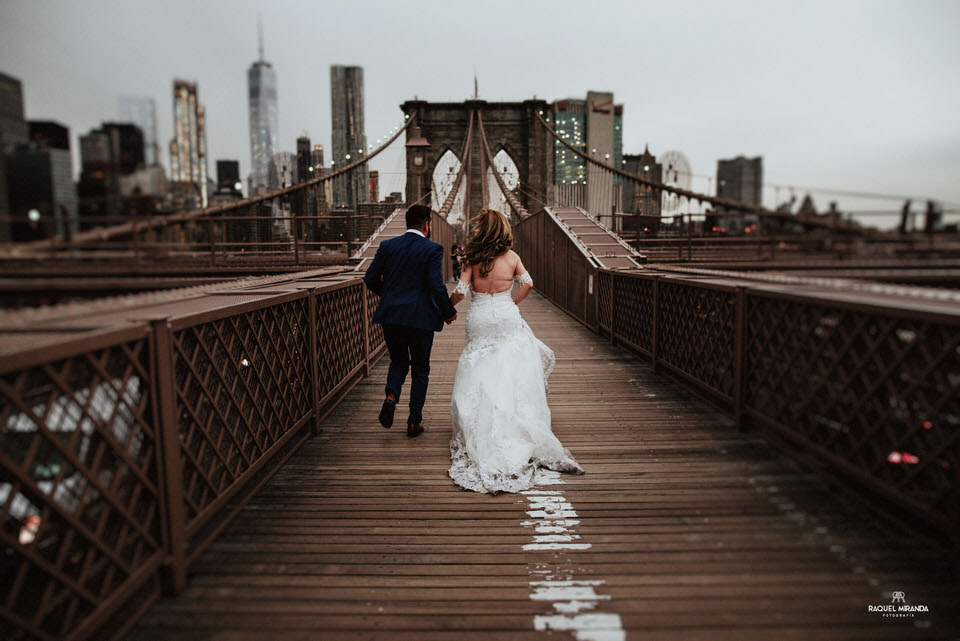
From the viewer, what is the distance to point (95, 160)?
2299 mm

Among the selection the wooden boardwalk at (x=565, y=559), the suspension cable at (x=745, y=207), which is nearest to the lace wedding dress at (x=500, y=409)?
the wooden boardwalk at (x=565, y=559)

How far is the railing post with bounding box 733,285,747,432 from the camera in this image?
3516mm

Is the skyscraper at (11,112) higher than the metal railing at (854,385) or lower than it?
higher

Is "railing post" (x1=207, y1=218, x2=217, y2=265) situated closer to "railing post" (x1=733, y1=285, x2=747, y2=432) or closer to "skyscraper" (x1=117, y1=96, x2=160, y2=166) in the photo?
"skyscraper" (x1=117, y1=96, x2=160, y2=166)

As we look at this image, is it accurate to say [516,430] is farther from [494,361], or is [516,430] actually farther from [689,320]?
[689,320]

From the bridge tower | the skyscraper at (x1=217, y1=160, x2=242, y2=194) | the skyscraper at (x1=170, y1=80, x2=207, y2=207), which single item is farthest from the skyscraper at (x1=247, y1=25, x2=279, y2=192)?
the bridge tower

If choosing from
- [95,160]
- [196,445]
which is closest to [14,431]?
[196,445]

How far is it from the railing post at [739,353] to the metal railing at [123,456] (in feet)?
8.87

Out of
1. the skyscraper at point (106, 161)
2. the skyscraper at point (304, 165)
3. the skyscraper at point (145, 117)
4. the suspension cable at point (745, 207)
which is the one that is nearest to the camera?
the skyscraper at point (106, 161)

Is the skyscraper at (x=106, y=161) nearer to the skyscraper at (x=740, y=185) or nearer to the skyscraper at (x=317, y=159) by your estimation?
the skyscraper at (x=740, y=185)

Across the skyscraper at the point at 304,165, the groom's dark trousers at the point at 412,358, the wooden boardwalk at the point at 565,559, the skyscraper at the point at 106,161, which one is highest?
the skyscraper at the point at 304,165

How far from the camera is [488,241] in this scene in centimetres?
339

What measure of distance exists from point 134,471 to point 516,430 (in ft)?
6.00

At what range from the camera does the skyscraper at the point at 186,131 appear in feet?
11.5
